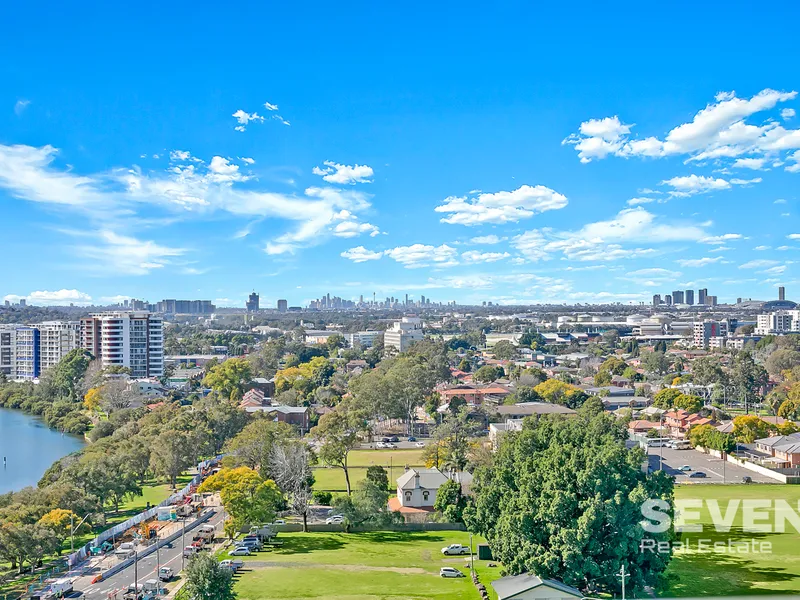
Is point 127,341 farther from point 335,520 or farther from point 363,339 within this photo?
point 363,339

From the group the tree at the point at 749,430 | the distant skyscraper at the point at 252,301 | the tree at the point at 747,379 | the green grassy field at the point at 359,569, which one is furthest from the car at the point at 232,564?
the distant skyscraper at the point at 252,301

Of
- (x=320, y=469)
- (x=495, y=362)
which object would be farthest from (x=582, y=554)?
(x=495, y=362)

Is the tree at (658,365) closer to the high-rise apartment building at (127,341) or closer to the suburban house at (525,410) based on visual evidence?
the suburban house at (525,410)

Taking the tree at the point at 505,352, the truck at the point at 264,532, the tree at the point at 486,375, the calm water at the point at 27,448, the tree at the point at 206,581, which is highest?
the tree at the point at 505,352

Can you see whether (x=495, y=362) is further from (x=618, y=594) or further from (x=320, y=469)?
(x=618, y=594)

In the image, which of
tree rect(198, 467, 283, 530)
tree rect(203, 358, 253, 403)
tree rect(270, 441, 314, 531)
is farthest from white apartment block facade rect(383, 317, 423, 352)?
tree rect(198, 467, 283, 530)

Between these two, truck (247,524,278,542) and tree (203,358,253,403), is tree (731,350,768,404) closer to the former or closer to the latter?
tree (203,358,253,403)
